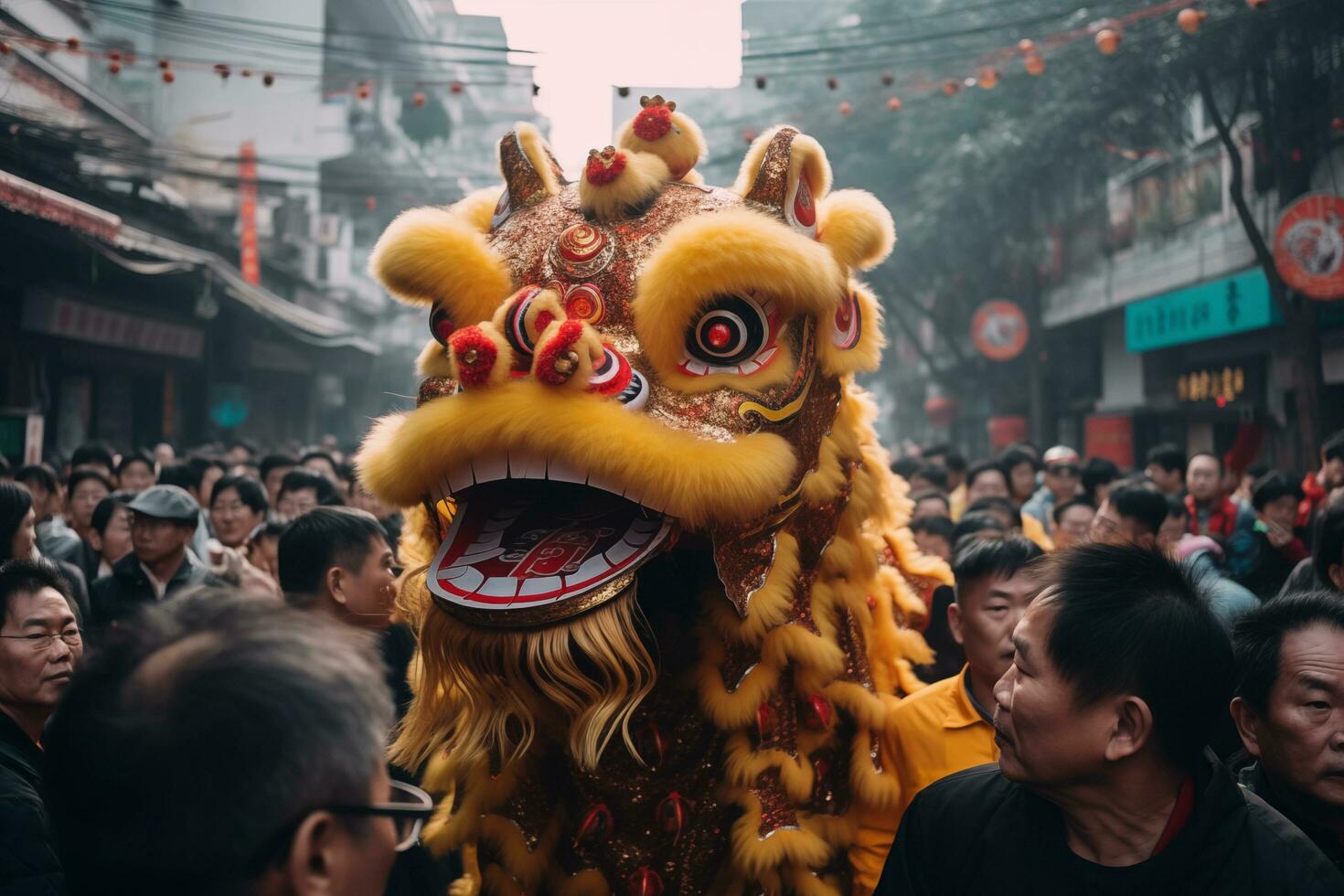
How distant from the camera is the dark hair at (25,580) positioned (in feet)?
8.22

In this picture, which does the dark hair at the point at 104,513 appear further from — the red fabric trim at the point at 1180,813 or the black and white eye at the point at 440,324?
the red fabric trim at the point at 1180,813

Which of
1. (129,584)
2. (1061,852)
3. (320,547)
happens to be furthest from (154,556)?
(1061,852)

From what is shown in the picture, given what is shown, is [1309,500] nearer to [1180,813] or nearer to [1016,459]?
[1016,459]

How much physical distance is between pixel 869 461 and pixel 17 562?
2.13 m

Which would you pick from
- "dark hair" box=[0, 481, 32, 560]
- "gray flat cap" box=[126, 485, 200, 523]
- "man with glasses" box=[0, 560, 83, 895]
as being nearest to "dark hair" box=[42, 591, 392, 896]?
"man with glasses" box=[0, 560, 83, 895]

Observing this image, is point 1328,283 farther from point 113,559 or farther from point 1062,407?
point 1062,407

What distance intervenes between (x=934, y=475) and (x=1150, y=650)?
7.37m

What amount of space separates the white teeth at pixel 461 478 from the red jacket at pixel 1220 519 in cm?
579

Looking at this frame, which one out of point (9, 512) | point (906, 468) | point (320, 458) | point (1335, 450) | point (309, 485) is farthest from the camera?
point (906, 468)

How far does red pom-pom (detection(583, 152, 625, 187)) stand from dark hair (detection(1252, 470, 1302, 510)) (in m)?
4.57

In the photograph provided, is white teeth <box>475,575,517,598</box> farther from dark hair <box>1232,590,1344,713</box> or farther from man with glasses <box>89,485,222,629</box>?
man with glasses <box>89,485,222,629</box>

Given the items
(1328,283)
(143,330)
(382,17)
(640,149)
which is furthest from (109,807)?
(382,17)

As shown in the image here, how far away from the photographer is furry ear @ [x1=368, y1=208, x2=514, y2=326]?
2.82m

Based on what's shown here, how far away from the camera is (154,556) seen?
15.2ft
